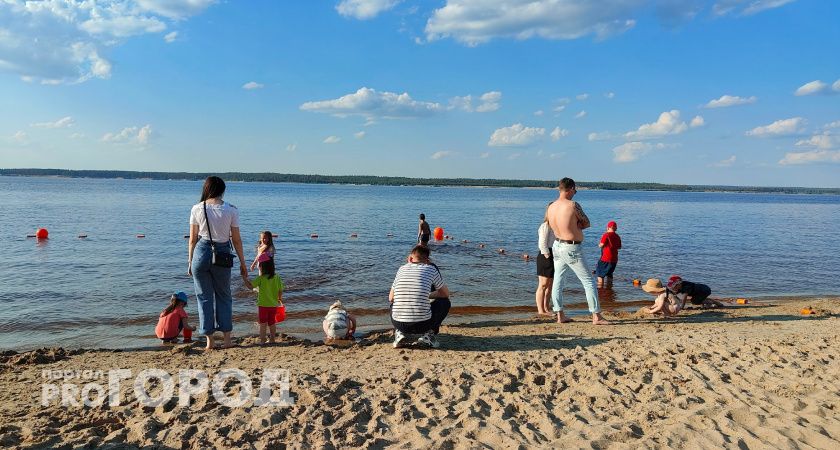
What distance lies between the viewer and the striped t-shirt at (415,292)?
6746mm

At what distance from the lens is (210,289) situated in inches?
266

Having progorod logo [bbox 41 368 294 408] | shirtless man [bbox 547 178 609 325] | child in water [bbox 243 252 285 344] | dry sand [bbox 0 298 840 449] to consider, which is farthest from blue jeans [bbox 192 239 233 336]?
shirtless man [bbox 547 178 609 325]

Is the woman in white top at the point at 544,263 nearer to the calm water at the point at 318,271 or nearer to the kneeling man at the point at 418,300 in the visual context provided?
the calm water at the point at 318,271

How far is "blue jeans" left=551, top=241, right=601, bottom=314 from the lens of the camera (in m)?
8.02

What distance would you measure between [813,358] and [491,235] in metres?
22.5

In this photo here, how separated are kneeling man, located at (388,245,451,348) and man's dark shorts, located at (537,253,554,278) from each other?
287cm

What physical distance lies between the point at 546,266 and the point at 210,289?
5.45 metres

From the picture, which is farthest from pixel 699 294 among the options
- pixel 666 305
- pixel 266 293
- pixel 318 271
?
pixel 318 271

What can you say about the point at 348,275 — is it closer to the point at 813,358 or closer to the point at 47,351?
the point at 47,351

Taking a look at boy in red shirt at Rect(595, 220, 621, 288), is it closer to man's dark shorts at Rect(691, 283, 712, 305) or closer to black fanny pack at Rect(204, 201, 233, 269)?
man's dark shorts at Rect(691, 283, 712, 305)

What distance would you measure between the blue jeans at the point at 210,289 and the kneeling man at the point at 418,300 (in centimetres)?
215

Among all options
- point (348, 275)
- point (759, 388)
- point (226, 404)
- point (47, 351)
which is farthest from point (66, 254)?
point (759, 388)

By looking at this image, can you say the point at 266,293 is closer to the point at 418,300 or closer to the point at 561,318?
the point at 418,300

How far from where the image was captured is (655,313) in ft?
31.4
